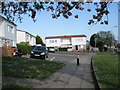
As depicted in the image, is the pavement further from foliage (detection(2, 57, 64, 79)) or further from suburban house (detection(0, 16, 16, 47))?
suburban house (detection(0, 16, 16, 47))

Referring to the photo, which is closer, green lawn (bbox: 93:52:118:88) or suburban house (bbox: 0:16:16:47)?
green lawn (bbox: 93:52:118:88)

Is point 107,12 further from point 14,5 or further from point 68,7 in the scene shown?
point 14,5

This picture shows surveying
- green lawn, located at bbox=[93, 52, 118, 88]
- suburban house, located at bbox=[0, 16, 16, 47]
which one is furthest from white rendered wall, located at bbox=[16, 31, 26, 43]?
green lawn, located at bbox=[93, 52, 118, 88]

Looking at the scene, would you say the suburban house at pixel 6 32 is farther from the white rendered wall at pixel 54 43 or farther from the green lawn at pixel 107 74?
the white rendered wall at pixel 54 43

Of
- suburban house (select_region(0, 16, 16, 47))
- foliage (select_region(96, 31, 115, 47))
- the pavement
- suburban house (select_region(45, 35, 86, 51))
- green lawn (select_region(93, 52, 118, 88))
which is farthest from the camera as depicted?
suburban house (select_region(45, 35, 86, 51))

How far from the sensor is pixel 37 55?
66.1ft

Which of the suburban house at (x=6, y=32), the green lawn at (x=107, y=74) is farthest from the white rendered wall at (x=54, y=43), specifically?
the green lawn at (x=107, y=74)

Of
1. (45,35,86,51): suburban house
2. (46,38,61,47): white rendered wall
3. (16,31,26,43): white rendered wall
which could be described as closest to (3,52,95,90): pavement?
(16,31,26,43): white rendered wall

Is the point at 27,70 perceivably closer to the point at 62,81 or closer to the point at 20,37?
the point at 62,81

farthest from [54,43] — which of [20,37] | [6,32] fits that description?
[6,32]

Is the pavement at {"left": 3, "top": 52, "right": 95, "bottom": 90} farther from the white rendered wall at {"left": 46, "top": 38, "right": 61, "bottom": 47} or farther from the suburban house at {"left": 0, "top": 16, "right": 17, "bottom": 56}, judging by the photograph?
the white rendered wall at {"left": 46, "top": 38, "right": 61, "bottom": 47}

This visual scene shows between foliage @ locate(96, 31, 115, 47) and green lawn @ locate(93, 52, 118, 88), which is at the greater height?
foliage @ locate(96, 31, 115, 47)

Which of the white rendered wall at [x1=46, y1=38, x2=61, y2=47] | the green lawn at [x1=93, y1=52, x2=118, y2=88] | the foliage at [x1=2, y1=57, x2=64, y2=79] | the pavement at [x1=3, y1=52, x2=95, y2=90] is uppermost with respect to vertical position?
the white rendered wall at [x1=46, y1=38, x2=61, y2=47]

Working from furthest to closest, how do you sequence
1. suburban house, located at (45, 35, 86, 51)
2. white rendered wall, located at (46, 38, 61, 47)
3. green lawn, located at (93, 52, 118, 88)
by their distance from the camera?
1. white rendered wall, located at (46, 38, 61, 47)
2. suburban house, located at (45, 35, 86, 51)
3. green lawn, located at (93, 52, 118, 88)
